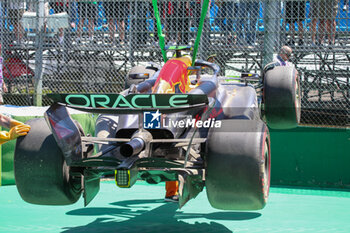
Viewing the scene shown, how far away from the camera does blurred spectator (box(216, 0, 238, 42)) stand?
30.2 feet

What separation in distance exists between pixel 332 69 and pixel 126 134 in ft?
19.3

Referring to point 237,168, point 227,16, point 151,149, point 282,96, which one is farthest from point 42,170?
point 227,16

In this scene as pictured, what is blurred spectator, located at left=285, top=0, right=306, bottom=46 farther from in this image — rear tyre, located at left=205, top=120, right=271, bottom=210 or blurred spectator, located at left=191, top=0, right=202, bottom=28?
rear tyre, located at left=205, top=120, right=271, bottom=210

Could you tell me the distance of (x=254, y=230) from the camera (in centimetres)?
566

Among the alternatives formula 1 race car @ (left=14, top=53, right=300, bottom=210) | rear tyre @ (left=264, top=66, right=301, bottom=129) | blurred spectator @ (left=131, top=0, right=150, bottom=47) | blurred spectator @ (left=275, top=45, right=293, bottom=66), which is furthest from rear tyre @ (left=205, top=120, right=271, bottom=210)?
blurred spectator @ (left=131, top=0, right=150, bottom=47)

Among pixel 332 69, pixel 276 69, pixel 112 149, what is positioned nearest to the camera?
pixel 112 149

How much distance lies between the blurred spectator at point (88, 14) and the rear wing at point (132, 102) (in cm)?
601

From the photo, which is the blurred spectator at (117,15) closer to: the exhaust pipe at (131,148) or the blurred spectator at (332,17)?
the blurred spectator at (332,17)

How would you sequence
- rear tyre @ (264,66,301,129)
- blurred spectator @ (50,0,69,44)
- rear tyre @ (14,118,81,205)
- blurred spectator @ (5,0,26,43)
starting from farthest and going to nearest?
blurred spectator @ (5,0,26,43), blurred spectator @ (50,0,69,44), rear tyre @ (264,66,301,129), rear tyre @ (14,118,81,205)

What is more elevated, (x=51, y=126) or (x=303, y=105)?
(x=51, y=126)

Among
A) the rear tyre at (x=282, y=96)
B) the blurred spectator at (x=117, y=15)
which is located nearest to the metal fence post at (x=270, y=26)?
the rear tyre at (x=282, y=96)

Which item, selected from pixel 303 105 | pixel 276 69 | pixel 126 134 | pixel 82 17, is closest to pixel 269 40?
pixel 303 105

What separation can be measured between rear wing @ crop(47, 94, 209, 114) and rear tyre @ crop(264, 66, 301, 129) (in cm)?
219

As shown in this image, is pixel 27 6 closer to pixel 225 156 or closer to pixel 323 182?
pixel 323 182
